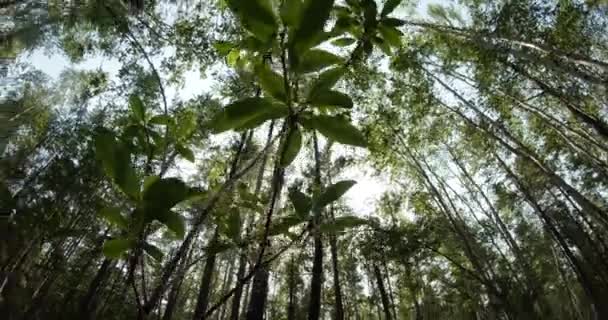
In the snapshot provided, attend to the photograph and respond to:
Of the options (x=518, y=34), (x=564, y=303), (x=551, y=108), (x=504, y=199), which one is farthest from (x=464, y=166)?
(x=564, y=303)

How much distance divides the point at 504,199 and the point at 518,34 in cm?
525

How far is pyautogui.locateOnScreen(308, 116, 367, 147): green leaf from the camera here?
676mm

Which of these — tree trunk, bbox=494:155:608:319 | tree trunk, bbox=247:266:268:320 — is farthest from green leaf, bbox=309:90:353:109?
tree trunk, bbox=494:155:608:319

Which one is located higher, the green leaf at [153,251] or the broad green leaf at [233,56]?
Answer: the broad green leaf at [233,56]

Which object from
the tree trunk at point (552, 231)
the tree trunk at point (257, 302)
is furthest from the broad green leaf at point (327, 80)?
the tree trunk at point (552, 231)

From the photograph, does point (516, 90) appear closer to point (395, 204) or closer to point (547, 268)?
point (395, 204)

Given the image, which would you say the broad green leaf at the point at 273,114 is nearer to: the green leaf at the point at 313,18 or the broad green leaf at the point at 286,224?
the green leaf at the point at 313,18

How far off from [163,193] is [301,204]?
0.27 m

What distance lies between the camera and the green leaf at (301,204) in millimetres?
748

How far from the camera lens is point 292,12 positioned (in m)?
0.55

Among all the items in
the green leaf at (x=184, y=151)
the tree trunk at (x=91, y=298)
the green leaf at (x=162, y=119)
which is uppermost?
the tree trunk at (x=91, y=298)

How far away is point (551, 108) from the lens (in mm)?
6977

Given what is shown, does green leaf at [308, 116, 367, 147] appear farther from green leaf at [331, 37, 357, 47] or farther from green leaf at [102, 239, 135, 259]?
green leaf at [331, 37, 357, 47]

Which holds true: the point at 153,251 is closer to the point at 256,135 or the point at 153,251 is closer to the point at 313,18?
the point at 313,18
